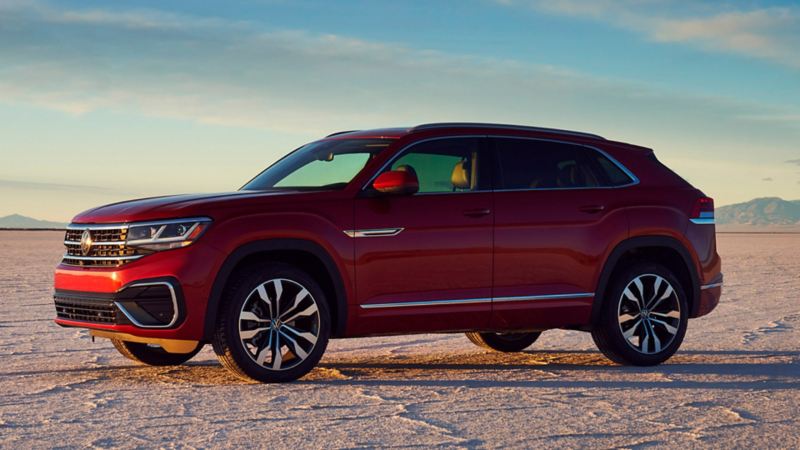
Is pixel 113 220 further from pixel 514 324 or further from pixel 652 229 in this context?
pixel 652 229

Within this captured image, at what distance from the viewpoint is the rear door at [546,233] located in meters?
8.59

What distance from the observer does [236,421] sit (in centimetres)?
652

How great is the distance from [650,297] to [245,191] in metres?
3.31

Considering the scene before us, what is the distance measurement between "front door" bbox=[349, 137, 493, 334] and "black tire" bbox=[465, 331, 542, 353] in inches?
69.9

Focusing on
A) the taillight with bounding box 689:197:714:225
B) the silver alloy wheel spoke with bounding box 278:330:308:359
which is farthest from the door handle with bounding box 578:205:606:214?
the silver alloy wheel spoke with bounding box 278:330:308:359

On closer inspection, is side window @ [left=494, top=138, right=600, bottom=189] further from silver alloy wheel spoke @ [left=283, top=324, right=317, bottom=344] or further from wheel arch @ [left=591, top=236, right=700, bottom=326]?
silver alloy wheel spoke @ [left=283, top=324, right=317, bottom=344]

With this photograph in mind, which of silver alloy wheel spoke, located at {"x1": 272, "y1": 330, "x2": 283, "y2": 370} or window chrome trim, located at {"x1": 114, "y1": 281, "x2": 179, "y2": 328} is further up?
window chrome trim, located at {"x1": 114, "y1": 281, "x2": 179, "y2": 328}

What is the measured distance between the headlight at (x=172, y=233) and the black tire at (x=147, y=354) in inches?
58.7

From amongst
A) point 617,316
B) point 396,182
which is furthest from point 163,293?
point 617,316

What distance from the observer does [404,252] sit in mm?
8109

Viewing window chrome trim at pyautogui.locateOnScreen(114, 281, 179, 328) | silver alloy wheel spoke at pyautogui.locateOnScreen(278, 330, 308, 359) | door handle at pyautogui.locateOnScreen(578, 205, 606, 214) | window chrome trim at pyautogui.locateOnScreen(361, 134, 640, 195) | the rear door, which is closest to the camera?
window chrome trim at pyautogui.locateOnScreen(114, 281, 179, 328)

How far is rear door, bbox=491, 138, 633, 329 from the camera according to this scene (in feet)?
28.2

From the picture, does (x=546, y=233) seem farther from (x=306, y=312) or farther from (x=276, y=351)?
(x=276, y=351)

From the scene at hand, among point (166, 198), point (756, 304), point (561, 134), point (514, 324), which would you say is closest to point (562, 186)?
point (561, 134)
